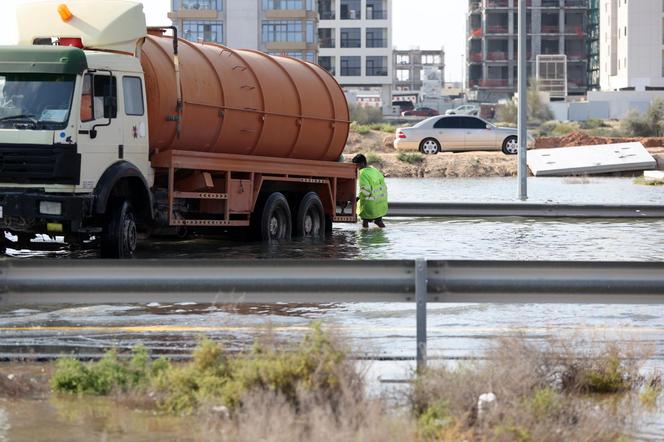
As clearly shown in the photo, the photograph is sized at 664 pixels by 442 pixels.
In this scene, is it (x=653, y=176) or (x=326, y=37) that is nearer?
(x=653, y=176)

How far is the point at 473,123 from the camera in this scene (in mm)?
52562

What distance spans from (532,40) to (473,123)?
90.1m

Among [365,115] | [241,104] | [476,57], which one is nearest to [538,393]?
[241,104]

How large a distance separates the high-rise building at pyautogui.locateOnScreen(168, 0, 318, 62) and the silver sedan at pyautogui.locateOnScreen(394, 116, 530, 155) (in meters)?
63.6

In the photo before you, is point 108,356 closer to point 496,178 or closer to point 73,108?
point 73,108

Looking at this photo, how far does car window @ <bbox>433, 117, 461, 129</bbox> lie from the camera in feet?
172

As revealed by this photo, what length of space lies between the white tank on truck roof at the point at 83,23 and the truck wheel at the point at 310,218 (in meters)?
5.58

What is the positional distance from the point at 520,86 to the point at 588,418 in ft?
82.1

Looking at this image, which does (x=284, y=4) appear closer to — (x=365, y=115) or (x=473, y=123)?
(x=365, y=115)

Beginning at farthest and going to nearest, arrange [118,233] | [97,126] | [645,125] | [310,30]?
[310,30]
[645,125]
[118,233]
[97,126]

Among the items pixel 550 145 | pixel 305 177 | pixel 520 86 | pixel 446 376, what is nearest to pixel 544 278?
pixel 446 376

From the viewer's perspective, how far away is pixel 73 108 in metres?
15.8

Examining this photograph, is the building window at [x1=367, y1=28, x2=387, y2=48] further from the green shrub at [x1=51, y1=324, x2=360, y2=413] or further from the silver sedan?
the green shrub at [x1=51, y1=324, x2=360, y2=413]

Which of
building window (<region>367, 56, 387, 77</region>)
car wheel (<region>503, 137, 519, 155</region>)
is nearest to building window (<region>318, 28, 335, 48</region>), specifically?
building window (<region>367, 56, 387, 77</region>)
